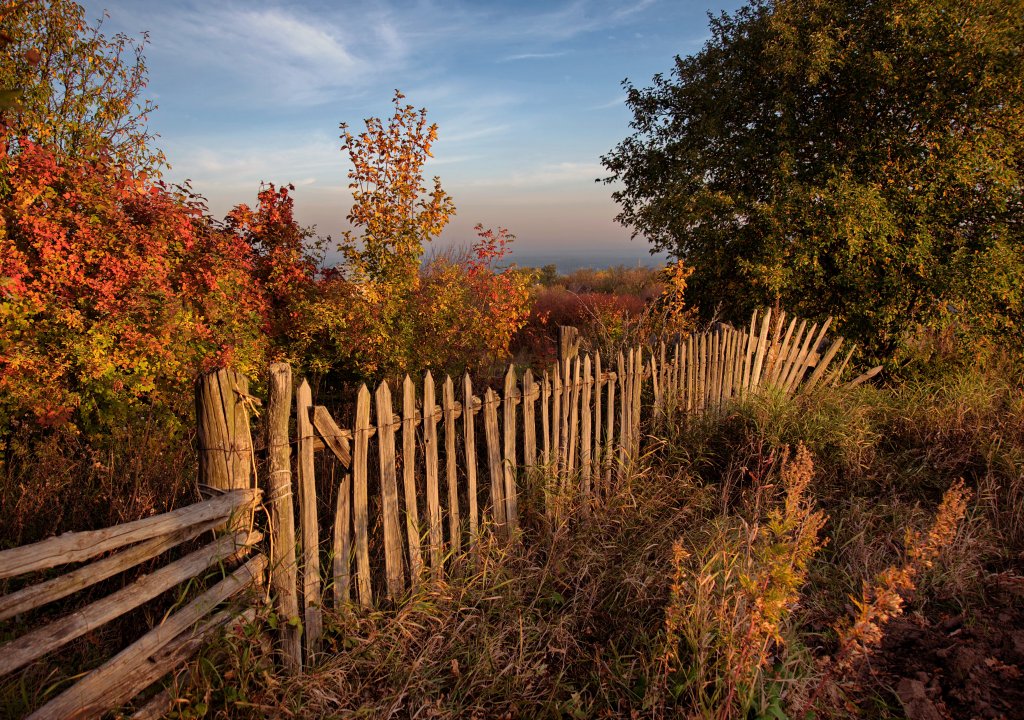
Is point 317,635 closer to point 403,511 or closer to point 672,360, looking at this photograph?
point 403,511

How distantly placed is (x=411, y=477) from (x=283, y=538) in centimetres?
64

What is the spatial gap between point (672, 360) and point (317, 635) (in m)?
3.50

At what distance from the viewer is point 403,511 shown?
3203mm

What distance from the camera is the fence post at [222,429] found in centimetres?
240

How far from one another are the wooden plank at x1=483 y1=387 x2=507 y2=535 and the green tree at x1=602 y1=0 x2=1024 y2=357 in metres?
5.50

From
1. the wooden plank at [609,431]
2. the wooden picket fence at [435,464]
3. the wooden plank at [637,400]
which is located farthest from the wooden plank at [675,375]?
the wooden plank at [609,431]

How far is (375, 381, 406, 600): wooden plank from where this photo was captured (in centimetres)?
282

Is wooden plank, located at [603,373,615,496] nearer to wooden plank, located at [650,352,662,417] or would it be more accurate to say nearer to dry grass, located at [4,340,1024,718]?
dry grass, located at [4,340,1024,718]

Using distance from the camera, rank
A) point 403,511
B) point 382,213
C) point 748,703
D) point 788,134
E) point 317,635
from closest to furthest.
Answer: point 748,703 → point 317,635 → point 403,511 → point 382,213 → point 788,134

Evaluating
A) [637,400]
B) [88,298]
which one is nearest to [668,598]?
[637,400]

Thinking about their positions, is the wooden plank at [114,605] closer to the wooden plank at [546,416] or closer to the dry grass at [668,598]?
the dry grass at [668,598]

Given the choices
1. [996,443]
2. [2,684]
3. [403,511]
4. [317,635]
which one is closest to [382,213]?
[403,511]

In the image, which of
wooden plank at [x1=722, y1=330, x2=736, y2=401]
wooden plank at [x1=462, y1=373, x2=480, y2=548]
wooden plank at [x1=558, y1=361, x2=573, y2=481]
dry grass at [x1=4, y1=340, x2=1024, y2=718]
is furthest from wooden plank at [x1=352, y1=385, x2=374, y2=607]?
wooden plank at [x1=722, y1=330, x2=736, y2=401]

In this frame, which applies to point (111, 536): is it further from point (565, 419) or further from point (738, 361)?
point (738, 361)
